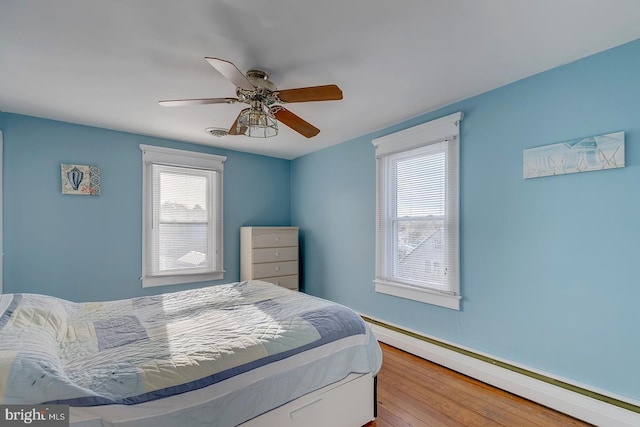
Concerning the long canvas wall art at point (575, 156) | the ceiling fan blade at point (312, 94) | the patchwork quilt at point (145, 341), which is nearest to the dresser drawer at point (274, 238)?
the patchwork quilt at point (145, 341)

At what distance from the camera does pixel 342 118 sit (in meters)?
3.02

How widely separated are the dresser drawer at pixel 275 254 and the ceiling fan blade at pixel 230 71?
248 centimetres

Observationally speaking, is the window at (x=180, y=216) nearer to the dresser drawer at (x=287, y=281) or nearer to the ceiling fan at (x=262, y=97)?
the dresser drawer at (x=287, y=281)

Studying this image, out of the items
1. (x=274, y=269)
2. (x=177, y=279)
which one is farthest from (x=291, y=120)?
(x=177, y=279)

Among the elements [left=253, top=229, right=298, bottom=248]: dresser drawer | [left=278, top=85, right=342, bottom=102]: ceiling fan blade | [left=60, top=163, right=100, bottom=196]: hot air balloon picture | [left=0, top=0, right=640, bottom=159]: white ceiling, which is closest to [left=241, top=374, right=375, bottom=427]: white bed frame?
[left=278, top=85, right=342, bottom=102]: ceiling fan blade

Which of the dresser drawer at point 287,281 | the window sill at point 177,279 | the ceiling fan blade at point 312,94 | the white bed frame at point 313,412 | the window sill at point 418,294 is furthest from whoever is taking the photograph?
the dresser drawer at point 287,281

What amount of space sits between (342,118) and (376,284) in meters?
1.87

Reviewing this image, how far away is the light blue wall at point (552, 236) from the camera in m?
1.79

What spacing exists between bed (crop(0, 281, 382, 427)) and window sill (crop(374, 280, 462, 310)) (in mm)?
1101

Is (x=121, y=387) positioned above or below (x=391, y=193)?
below

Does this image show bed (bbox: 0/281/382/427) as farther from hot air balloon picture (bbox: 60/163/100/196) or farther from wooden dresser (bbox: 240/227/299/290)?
wooden dresser (bbox: 240/227/299/290)

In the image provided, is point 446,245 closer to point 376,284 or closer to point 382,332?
point 376,284

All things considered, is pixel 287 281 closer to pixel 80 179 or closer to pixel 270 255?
pixel 270 255

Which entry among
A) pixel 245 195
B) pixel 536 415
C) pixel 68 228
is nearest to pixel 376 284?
→ pixel 536 415
